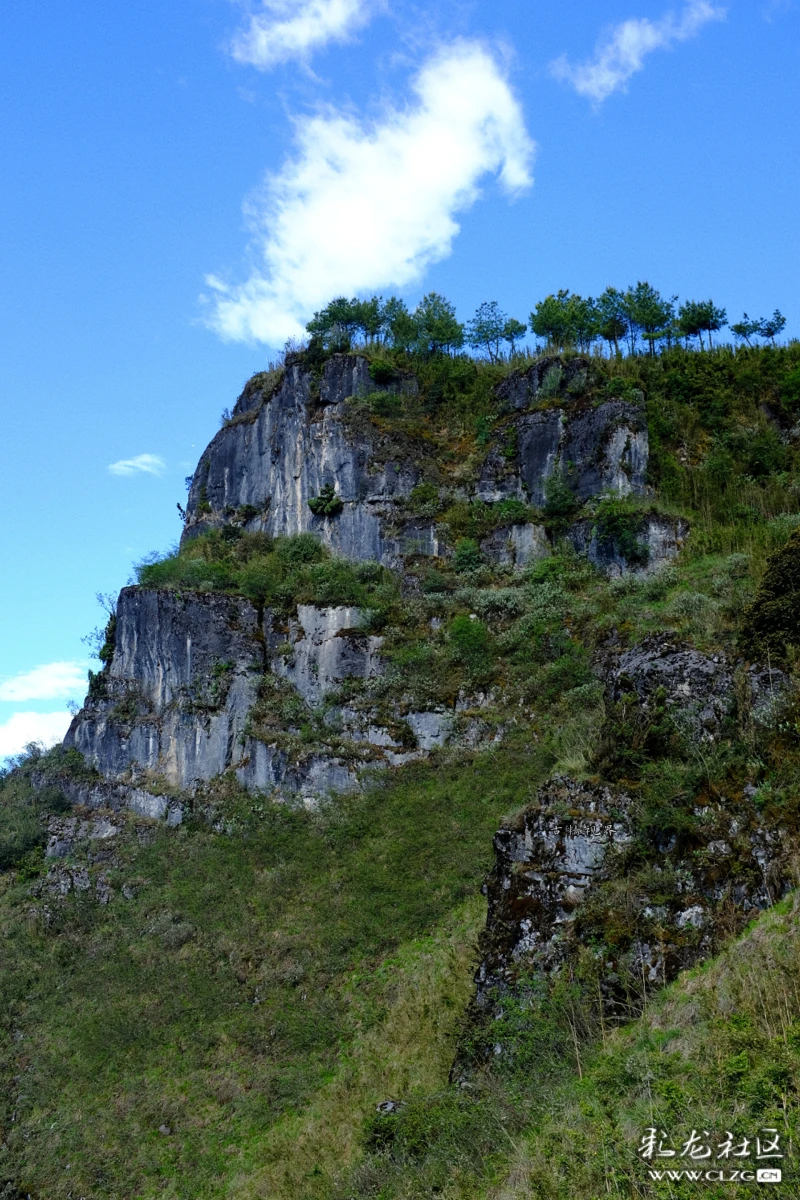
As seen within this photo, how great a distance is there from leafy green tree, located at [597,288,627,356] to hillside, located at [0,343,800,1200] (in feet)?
12.6

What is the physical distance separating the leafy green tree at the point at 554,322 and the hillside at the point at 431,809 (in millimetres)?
2058

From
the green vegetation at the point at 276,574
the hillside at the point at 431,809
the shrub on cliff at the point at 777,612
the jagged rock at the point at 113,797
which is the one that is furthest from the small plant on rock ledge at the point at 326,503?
the shrub on cliff at the point at 777,612

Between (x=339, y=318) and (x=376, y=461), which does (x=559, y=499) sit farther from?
(x=339, y=318)

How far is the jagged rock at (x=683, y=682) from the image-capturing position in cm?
1322

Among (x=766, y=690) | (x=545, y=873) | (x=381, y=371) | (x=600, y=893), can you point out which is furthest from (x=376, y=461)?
(x=600, y=893)

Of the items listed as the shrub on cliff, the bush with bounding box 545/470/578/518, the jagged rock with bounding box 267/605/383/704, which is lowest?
the shrub on cliff

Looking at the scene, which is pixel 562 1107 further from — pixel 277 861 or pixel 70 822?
pixel 70 822

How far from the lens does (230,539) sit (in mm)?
37750

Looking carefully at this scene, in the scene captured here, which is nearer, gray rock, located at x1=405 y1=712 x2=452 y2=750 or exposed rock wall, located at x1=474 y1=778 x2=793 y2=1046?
exposed rock wall, located at x1=474 y1=778 x2=793 y2=1046

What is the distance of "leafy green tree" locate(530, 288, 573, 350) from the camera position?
1561 inches

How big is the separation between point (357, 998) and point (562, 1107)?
9.99 metres

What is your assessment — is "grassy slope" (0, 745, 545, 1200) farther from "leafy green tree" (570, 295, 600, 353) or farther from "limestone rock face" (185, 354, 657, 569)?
"leafy green tree" (570, 295, 600, 353)

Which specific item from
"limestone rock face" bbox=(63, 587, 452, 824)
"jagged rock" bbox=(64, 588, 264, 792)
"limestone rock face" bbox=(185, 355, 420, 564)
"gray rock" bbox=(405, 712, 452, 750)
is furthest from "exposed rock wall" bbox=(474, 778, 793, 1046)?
"limestone rock face" bbox=(185, 355, 420, 564)

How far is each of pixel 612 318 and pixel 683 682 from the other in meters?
30.2
